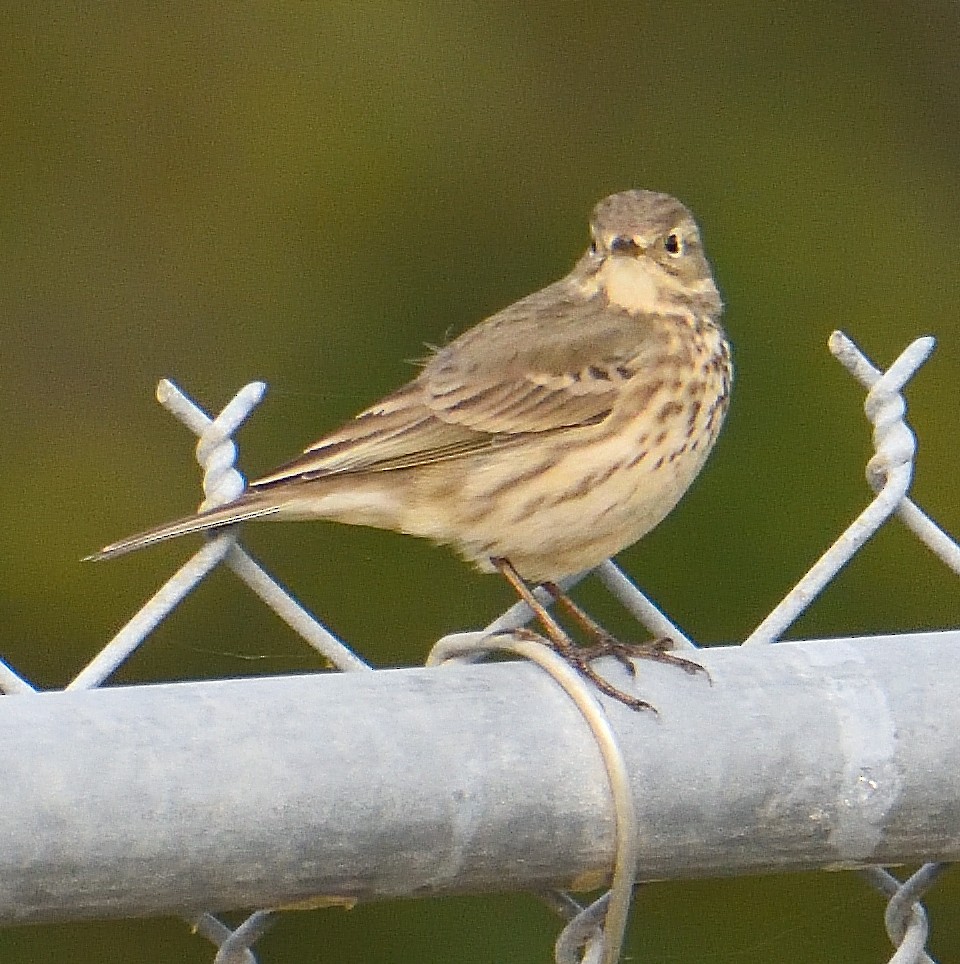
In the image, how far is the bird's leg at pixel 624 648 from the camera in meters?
2.04

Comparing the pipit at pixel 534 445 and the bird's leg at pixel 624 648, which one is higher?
the pipit at pixel 534 445

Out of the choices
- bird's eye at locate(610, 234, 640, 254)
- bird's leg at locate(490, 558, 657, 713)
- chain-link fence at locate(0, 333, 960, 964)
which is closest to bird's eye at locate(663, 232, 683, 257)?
bird's eye at locate(610, 234, 640, 254)

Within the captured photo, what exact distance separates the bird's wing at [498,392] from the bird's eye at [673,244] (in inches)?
8.8

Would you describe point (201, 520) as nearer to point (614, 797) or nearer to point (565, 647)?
point (565, 647)

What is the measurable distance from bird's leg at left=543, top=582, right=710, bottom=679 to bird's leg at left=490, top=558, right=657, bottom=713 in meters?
0.02

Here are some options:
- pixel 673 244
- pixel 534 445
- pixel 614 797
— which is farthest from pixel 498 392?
pixel 614 797

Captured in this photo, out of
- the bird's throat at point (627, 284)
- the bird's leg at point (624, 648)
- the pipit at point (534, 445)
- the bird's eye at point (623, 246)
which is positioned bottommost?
the bird's leg at point (624, 648)

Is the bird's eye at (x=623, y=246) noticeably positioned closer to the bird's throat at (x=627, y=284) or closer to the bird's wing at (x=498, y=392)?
the bird's throat at (x=627, y=284)

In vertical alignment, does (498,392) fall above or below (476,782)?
above

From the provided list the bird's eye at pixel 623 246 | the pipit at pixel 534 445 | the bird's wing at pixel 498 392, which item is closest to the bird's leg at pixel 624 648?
the pipit at pixel 534 445

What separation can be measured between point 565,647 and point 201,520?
0.48 m

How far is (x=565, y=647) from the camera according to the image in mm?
2994

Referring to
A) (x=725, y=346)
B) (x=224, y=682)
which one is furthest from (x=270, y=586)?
(x=725, y=346)

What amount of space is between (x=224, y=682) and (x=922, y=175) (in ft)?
13.9
